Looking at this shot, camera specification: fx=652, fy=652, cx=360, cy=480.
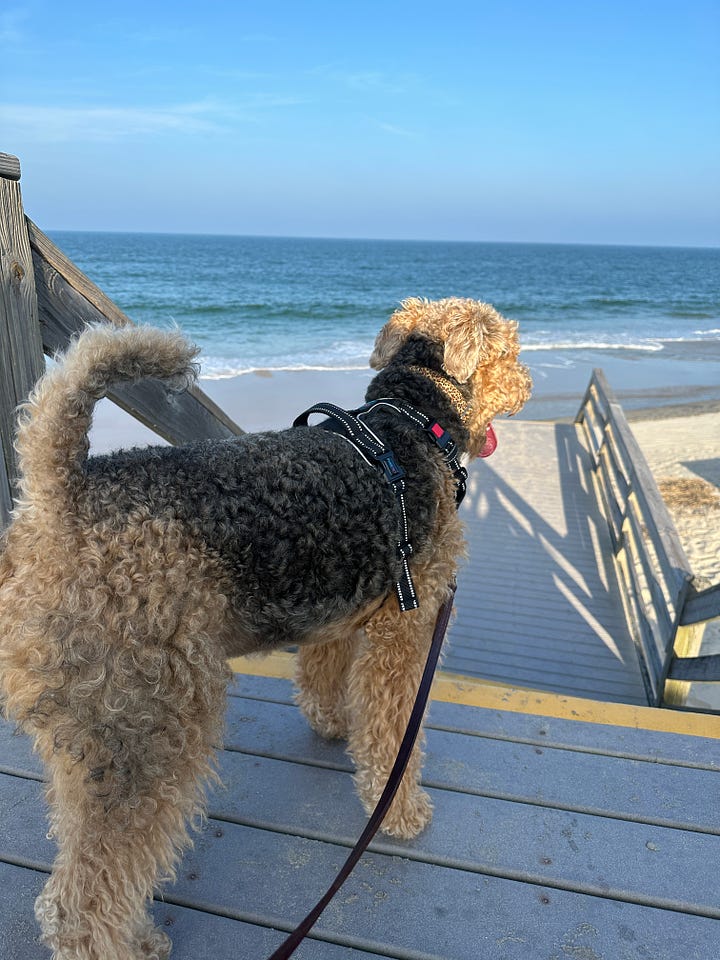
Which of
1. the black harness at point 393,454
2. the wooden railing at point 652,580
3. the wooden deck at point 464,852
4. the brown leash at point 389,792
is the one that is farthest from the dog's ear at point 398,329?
the wooden railing at point 652,580

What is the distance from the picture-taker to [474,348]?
7.36 ft

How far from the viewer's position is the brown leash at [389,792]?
1496 mm

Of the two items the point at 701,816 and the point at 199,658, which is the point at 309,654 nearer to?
the point at 199,658

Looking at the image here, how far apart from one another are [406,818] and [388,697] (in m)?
0.38

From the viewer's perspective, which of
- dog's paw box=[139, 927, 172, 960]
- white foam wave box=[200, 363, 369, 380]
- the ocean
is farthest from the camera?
the ocean

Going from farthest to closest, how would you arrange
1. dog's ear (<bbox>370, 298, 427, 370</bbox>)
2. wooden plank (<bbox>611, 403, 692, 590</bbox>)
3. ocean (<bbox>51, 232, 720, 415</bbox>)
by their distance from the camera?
ocean (<bbox>51, 232, 720, 415</bbox>) < wooden plank (<bbox>611, 403, 692, 590</bbox>) < dog's ear (<bbox>370, 298, 427, 370</bbox>)

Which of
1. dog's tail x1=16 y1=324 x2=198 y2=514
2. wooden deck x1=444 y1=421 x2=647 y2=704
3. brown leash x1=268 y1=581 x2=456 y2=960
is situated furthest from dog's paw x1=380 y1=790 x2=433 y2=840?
wooden deck x1=444 y1=421 x2=647 y2=704

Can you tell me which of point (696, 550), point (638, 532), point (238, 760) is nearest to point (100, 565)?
point (238, 760)

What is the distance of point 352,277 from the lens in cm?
4403

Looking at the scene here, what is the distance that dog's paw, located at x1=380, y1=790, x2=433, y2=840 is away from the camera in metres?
2.10

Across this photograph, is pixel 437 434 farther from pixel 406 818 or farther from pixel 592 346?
pixel 592 346

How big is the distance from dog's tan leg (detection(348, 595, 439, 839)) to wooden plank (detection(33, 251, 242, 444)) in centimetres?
104

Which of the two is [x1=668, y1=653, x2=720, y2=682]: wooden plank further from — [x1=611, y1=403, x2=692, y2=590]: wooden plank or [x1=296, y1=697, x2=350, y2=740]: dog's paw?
[x1=296, y1=697, x2=350, y2=740]: dog's paw

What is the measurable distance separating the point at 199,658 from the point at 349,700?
2.78ft
